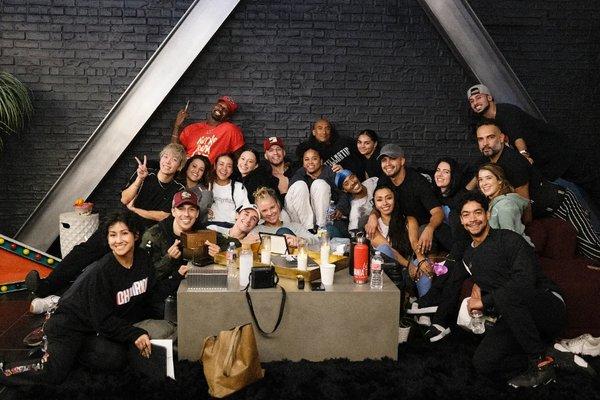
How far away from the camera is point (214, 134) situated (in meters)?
5.53

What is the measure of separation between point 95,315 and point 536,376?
2.35 metres

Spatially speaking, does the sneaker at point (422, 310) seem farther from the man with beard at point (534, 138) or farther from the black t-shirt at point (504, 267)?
the man with beard at point (534, 138)

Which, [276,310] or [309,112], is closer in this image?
[276,310]

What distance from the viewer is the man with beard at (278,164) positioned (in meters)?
5.13

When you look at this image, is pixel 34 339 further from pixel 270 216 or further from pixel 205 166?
pixel 205 166

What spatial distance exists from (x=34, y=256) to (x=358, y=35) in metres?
3.71

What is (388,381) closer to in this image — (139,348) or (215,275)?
(215,275)

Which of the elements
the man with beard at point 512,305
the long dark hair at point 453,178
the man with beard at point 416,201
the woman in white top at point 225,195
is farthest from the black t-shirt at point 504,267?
the woman in white top at point 225,195

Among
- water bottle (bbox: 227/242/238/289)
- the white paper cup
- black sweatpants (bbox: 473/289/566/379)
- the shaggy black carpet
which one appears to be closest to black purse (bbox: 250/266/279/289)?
water bottle (bbox: 227/242/238/289)

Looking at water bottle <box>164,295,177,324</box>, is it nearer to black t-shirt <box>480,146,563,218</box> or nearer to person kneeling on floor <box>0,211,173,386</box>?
person kneeling on floor <box>0,211,173,386</box>

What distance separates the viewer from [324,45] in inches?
230

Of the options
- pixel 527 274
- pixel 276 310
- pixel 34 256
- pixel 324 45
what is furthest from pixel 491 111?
pixel 34 256

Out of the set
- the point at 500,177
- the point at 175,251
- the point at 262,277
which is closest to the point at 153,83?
the point at 175,251

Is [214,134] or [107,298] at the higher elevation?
[214,134]
